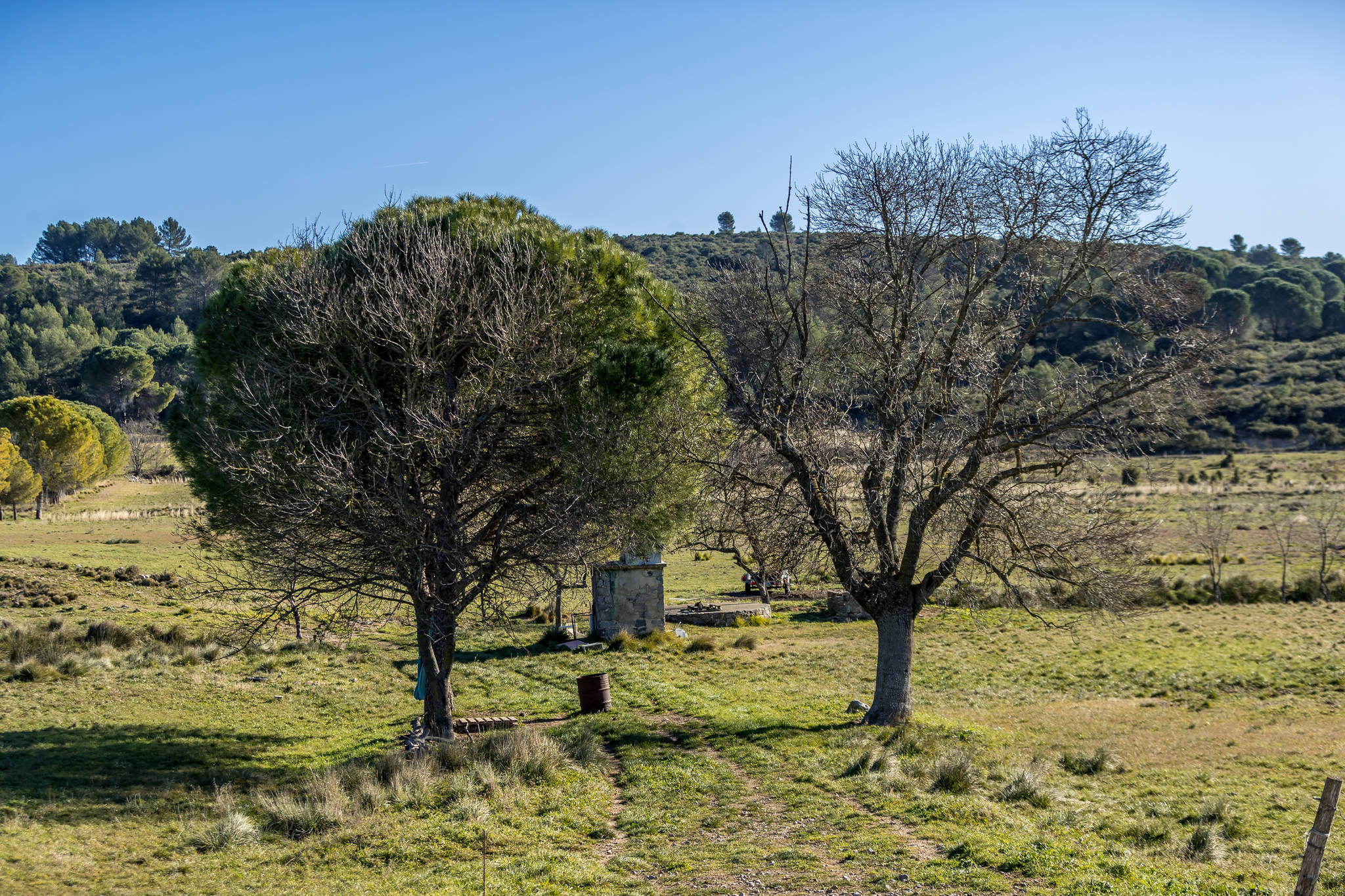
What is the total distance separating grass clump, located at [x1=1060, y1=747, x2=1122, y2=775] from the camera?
45.0 ft

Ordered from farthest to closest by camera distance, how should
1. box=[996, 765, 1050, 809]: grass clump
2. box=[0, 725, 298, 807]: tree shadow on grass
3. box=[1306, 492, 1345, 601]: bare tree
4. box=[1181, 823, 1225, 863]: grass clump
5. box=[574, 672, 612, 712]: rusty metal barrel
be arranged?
1. box=[1306, 492, 1345, 601]: bare tree
2. box=[574, 672, 612, 712]: rusty metal barrel
3. box=[0, 725, 298, 807]: tree shadow on grass
4. box=[996, 765, 1050, 809]: grass clump
5. box=[1181, 823, 1225, 863]: grass clump

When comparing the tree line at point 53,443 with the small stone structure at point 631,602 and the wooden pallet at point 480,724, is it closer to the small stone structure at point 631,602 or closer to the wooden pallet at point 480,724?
the small stone structure at point 631,602

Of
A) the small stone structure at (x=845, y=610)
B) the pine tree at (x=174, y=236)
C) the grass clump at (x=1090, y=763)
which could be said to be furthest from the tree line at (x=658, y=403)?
the pine tree at (x=174, y=236)

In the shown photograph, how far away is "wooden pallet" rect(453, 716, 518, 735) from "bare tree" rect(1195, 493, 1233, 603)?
98.6 ft

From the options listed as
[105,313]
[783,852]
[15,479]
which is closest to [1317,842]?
[783,852]

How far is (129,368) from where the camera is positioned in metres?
86.1

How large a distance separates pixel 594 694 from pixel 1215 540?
1180 inches

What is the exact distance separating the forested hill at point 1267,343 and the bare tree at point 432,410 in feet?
137

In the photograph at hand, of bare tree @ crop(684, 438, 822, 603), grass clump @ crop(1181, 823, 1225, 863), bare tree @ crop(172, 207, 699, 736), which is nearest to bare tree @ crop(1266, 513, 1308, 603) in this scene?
bare tree @ crop(684, 438, 822, 603)

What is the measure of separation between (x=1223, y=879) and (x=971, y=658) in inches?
709

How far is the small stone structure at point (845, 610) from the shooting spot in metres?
33.2

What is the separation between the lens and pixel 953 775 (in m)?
11.7

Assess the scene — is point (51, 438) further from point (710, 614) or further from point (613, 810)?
point (613, 810)

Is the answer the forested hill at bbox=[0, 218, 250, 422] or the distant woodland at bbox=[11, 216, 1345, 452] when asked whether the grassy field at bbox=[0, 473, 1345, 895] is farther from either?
the forested hill at bbox=[0, 218, 250, 422]
